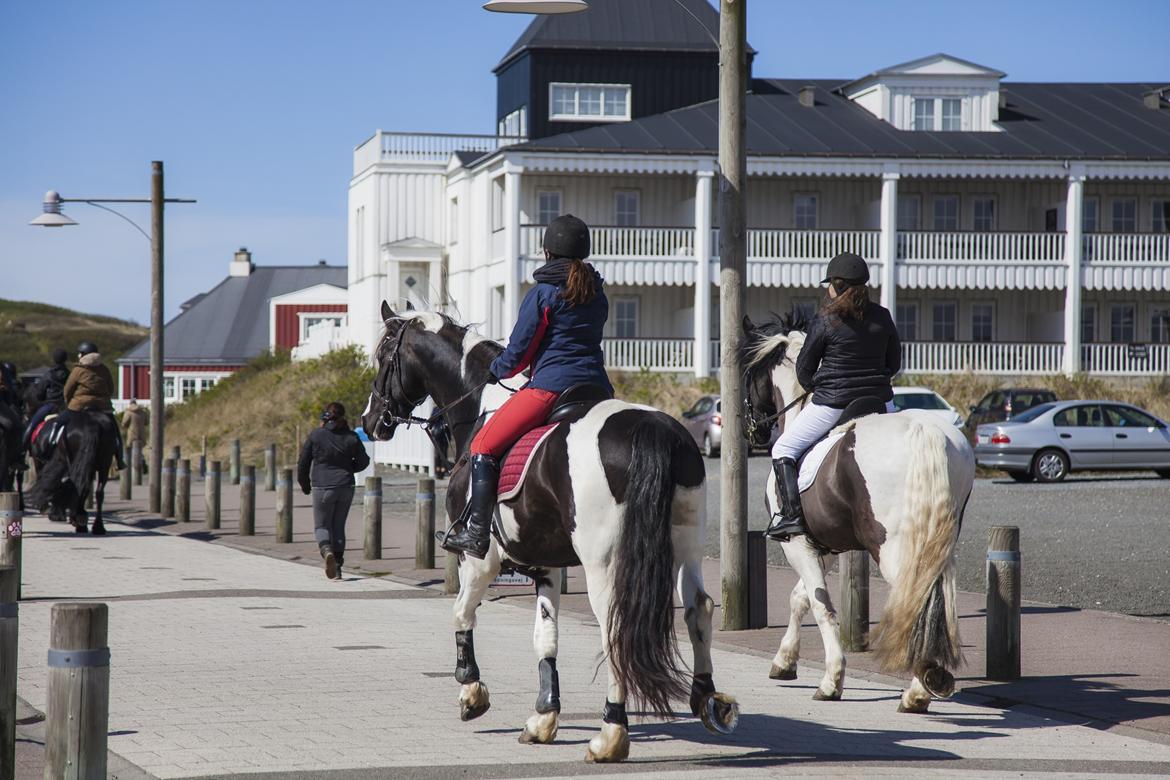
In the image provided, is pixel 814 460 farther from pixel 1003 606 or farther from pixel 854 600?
pixel 854 600

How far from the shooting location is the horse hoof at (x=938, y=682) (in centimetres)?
799

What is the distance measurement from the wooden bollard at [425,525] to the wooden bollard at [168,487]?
9706mm

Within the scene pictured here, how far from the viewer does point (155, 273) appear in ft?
94.3

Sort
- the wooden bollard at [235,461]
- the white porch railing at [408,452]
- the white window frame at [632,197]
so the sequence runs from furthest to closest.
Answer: the white window frame at [632,197], the wooden bollard at [235,461], the white porch railing at [408,452]

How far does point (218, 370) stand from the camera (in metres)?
80.5

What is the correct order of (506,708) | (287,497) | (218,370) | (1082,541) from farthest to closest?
(218,370), (287,497), (1082,541), (506,708)

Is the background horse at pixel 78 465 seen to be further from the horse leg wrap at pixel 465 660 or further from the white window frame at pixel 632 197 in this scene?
the white window frame at pixel 632 197

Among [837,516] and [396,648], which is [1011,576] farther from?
[396,648]

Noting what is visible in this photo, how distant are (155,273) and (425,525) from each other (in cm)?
1383

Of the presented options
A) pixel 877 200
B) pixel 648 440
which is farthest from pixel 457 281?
pixel 648 440

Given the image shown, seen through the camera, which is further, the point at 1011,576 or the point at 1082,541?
the point at 1082,541

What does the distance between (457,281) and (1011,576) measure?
1772 inches

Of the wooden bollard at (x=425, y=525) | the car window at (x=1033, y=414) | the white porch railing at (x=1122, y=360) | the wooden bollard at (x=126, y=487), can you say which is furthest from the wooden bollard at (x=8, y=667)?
the white porch railing at (x=1122, y=360)

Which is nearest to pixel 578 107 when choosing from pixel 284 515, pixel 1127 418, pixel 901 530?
pixel 1127 418
